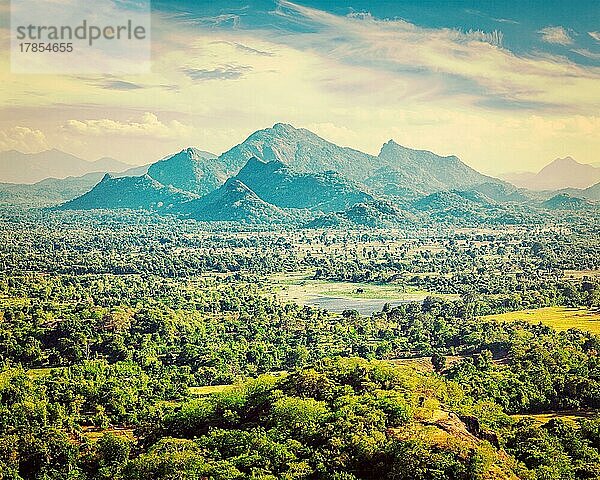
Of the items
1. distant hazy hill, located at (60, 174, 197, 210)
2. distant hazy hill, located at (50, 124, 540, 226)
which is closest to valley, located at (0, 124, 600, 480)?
distant hazy hill, located at (50, 124, 540, 226)

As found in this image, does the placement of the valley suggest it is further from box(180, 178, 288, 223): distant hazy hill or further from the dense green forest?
box(180, 178, 288, 223): distant hazy hill

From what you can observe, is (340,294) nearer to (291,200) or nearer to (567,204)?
(291,200)

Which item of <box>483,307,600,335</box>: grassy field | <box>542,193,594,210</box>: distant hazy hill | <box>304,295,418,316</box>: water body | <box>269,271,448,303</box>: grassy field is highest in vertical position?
<box>542,193,594,210</box>: distant hazy hill

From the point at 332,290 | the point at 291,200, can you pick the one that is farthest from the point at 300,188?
the point at 332,290

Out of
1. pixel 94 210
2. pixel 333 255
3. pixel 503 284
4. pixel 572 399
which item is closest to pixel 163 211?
pixel 94 210

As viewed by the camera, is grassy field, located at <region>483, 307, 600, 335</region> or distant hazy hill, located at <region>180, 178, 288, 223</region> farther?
distant hazy hill, located at <region>180, 178, 288, 223</region>

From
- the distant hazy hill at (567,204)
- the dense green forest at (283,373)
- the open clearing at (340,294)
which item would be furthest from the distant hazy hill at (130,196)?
the open clearing at (340,294)
